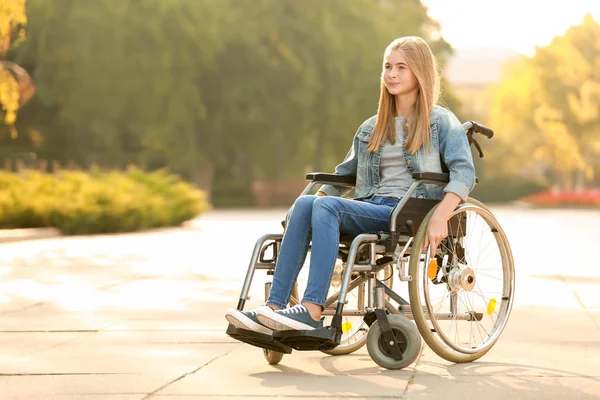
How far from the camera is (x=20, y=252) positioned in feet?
46.5

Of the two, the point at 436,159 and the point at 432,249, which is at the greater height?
the point at 436,159

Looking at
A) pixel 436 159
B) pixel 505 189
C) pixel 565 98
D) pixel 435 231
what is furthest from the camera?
pixel 505 189

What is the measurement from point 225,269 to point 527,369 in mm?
6578

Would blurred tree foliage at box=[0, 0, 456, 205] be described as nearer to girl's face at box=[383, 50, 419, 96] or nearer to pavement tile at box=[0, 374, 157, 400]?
girl's face at box=[383, 50, 419, 96]

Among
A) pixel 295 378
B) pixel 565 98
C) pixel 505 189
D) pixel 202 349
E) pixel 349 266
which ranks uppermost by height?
pixel 565 98

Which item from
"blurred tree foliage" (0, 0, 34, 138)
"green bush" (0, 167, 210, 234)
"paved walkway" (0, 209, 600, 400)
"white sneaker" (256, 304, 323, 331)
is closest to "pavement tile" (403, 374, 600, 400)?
"paved walkway" (0, 209, 600, 400)

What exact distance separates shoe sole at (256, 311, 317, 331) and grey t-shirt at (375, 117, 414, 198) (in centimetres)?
88

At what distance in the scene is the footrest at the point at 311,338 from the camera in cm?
476

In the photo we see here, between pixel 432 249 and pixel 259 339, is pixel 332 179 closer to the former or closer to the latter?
pixel 432 249

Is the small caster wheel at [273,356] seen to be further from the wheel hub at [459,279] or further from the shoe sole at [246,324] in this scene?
the wheel hub at [459,279]

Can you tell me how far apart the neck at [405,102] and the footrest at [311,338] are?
47.5 inches

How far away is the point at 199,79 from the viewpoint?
1539 inches

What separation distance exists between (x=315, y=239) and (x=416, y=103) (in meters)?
0.95

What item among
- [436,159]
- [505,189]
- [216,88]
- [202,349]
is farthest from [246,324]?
[505,189]
